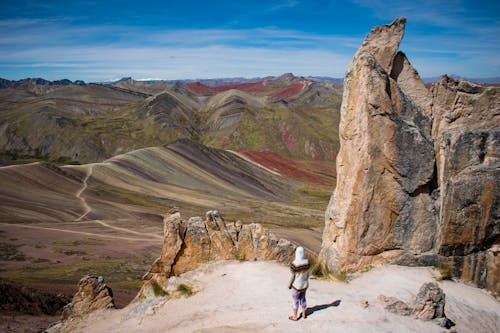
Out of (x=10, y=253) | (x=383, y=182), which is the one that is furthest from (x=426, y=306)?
(x=10, y=253)

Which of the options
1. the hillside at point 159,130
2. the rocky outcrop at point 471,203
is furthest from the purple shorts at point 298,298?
the hillside at point 159,130

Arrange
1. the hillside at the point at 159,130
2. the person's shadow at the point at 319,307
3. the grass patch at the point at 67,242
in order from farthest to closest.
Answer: the hillside at the point at 159,130 → the grass patch at the point at 67,242 → the person's shadow at the point at 319,307

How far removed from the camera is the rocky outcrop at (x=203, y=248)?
14109mm

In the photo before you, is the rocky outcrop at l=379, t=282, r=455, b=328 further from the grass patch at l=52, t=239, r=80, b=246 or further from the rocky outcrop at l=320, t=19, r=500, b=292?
the grass patch at l=52, t=239, r=80, b=246

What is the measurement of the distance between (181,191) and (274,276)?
4654cm

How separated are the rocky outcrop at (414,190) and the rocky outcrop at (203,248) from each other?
2.16 meters

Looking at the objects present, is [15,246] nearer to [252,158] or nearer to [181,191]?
[181,191]

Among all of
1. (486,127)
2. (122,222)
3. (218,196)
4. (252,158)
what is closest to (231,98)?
(252,158)

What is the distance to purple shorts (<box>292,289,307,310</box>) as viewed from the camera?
930cm

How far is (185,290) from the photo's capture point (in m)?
12.8

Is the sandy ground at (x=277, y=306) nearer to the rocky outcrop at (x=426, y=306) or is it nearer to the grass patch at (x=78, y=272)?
the rocky outcrop at (x=426, y=306)

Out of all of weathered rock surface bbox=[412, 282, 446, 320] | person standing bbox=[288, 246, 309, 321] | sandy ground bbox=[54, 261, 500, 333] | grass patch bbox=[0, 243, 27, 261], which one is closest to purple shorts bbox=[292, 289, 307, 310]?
person standing bbox=[288, 246, 309, 321]

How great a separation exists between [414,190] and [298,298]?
6.05 meters

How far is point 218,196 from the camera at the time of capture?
5928 centimetres
